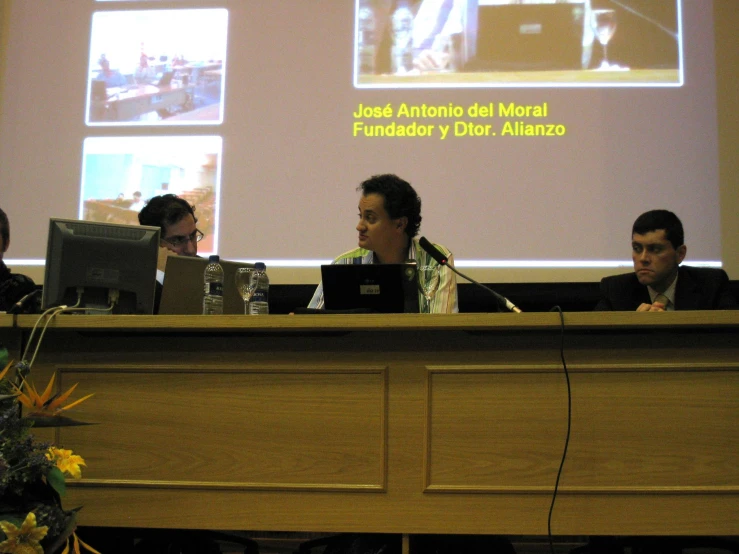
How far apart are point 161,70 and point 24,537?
2.71m

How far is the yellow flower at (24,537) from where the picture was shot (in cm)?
127

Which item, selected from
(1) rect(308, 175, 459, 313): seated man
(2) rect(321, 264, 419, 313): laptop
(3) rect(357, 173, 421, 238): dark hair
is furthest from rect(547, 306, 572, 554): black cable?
(3) rect(357, 173, 421, 238): dark hair

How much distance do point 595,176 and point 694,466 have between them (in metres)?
1.93

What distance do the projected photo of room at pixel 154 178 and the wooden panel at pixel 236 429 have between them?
1.74 m

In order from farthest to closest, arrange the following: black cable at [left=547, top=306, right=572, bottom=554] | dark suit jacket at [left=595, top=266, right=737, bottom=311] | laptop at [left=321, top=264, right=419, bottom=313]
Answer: dark suit jacket at [left=595, top=266, right=737, bottom=311] → laptop at [left=321, top=264, right=419, bottom=313] → black cable at [left=547, top=306, right=572, bottom=554]

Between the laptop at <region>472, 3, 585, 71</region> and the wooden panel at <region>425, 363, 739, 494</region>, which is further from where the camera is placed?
the laptop at <region>472, 3, 585, 71</region>

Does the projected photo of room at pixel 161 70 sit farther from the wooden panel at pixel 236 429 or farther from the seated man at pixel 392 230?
the wooden panel at pixel 236 429

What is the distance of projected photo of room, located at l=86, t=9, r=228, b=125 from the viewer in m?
3.55

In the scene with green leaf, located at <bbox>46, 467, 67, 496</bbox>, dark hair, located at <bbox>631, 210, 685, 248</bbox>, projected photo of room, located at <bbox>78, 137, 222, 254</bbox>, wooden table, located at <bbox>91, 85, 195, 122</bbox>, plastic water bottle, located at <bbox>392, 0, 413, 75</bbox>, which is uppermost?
plastic water bottle, located at <bbox>392, 0, 413, 75</bbox>

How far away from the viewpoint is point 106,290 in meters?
2.09

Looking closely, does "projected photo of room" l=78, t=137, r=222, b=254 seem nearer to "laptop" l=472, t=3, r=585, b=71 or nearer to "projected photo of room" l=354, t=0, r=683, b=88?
"projected photo of room" l=354, t=0, r=683, b=88

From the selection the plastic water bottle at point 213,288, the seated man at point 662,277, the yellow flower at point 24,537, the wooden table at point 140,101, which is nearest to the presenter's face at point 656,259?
the seated man at point 662,277

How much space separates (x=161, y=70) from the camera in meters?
3.57

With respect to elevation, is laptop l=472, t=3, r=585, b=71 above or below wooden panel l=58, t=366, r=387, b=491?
above
